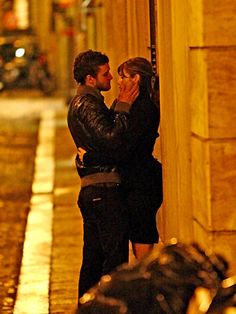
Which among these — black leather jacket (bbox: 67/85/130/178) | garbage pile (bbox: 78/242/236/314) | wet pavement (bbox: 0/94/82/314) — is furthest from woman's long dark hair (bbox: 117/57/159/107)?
garbage pile (bbox: 78/242/236/314)

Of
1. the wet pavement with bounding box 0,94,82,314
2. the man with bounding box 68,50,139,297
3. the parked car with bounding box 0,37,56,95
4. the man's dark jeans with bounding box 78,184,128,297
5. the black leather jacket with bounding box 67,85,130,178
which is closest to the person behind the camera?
the black leather jacket with bounding box 67,85,130,178

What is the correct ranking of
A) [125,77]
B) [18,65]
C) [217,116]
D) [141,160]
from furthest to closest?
[18,65], [141,160], [125,77], [217,116]

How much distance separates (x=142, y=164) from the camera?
24.8 ft

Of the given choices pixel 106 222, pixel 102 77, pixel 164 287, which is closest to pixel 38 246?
pixel 106 222

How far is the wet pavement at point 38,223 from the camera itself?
9.14 metres

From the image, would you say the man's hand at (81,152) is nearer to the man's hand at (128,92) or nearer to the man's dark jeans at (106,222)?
the man's dark jeans at (106,222)

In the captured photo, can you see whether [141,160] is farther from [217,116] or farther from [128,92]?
[217,116]

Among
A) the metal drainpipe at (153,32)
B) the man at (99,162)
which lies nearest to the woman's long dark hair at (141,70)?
the man at (99,162)

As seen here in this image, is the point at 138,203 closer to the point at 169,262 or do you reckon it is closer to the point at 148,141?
the point at 148,141

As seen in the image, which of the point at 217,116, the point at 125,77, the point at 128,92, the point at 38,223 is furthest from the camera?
the point at 38,223

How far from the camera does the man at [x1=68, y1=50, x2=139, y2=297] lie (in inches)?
283

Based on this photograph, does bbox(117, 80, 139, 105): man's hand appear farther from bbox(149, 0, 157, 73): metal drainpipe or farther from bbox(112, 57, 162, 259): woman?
bbox(149, 0, 157, 73): metal drainpipe

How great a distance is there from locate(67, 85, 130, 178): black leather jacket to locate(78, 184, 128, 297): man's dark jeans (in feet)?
0.47

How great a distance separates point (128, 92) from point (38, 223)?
556 cm
